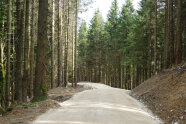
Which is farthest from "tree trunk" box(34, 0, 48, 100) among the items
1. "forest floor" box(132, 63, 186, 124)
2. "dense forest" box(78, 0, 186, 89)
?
"dense forest" box(78, 0, 186, 89)

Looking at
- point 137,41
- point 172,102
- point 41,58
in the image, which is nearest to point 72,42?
point 137,41

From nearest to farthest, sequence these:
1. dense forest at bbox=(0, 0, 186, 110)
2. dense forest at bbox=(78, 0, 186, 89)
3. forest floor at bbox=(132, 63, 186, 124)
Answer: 1. forest floor at bbox=(132, 63, 186, 124)
2. dense forest at bbox=(0, 0, 186, 110)
3. dense forest at bbox=(78, 0, 186, 89)

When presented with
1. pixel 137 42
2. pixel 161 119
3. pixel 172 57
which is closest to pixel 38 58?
pixel 161 119

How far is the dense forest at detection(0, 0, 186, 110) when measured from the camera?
1245 centimetres

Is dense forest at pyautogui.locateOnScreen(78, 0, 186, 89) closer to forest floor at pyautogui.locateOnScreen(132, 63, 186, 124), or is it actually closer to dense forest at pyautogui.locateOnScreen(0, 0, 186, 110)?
dense forest at pyautogui.locateOnScreen(0, 0, 186, 110)

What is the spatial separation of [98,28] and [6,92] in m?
38.0

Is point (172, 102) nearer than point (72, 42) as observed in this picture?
Yes

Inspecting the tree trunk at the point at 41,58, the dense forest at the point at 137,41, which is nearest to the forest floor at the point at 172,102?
the dense forest at the point at 137,41

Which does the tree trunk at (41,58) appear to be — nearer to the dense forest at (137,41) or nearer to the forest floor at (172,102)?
the forest floor at (172,102)

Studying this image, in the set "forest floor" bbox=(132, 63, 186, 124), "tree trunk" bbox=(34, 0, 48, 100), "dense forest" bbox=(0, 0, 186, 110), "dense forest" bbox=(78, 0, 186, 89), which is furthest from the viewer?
"dense forest" bbox=(78, 0, 186, 89)

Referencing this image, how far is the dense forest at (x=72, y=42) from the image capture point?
1245cm

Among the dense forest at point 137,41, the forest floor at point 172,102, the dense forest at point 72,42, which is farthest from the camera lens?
the dense forest at point 137,41

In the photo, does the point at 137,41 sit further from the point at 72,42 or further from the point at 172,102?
the point at 172,102

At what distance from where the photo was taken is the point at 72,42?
3103 centimetres
